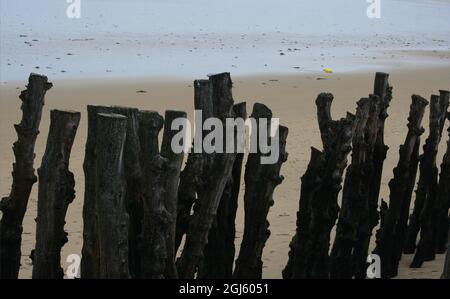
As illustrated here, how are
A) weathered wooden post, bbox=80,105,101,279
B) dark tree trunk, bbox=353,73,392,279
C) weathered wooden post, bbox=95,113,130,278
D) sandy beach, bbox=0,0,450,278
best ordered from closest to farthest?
weathered wooden post, bbox=95,113,130,278, weathered wooden post, bbox=80,105,101,279, dark tree trunk, bbox=353,73,392,279, sandy beach, bbox=0,0,450,278

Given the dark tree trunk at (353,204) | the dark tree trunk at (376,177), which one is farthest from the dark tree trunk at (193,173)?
the dark tree trunk at (376,177)

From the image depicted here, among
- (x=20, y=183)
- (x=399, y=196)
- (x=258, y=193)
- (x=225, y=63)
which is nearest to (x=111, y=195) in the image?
(x=20, y=183)

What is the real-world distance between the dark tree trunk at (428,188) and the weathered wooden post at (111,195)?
8.93ft

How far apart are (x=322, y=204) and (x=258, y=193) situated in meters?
0.37

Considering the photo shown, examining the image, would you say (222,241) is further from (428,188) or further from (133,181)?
(428,188)

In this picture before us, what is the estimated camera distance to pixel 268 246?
22.6ft

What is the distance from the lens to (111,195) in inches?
156

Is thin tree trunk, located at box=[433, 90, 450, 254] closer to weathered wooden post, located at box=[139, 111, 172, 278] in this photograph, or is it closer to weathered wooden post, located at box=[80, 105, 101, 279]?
weathered wooden post, located at box=[139, 111, 172, 278]

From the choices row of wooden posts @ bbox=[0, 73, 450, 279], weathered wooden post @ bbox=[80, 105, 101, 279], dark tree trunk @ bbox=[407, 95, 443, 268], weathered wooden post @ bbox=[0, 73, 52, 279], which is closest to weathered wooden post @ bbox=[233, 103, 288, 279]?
row of wooden posts @ bbox=[0, 73, 450, 279]

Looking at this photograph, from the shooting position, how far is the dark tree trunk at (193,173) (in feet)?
15.6

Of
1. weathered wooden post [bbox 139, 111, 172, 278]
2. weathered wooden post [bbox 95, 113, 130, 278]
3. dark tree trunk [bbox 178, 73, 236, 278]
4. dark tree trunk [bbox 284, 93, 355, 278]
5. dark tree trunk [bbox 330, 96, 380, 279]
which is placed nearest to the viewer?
weathered wooden post [bbox 95, 113, 130, 278]

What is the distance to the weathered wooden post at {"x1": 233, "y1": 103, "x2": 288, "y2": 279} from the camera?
4.96m

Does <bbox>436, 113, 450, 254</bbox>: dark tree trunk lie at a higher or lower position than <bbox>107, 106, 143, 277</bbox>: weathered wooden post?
lower
